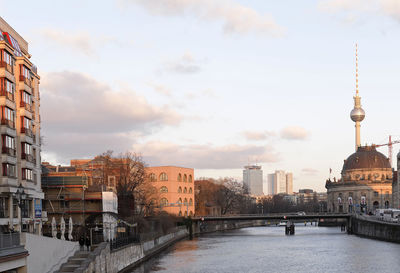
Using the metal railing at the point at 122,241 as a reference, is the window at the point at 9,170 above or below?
above

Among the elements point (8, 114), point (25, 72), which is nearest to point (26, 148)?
point (8, 114)

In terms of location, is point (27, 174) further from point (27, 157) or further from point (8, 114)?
point (8, 114)

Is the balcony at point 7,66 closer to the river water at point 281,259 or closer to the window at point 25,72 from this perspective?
the window at point 25,72

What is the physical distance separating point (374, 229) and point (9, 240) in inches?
3667

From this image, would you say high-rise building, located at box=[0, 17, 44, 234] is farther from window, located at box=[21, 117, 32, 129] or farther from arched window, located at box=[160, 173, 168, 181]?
arched window, located at box=[160, 173, 168, 181]

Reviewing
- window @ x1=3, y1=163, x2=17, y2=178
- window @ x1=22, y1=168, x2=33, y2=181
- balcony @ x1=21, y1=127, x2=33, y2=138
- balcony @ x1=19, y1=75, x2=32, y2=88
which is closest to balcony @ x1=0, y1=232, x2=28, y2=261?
window @ x1=3, y1=163, x2=17, y2=178

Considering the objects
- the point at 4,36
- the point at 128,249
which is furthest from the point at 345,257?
the point at 4,36

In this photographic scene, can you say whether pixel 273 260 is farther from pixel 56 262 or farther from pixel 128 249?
pixel 56 262

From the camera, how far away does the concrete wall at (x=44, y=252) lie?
3759cm

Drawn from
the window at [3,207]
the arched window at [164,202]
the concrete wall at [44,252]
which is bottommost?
the arched window at [164,202]

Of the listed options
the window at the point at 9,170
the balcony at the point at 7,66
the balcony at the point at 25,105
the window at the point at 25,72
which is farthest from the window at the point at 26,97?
the window at the point at 9,170

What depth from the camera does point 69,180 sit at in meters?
76.8

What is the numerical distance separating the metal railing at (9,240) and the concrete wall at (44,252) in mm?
1192

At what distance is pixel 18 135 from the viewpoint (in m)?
55.4
